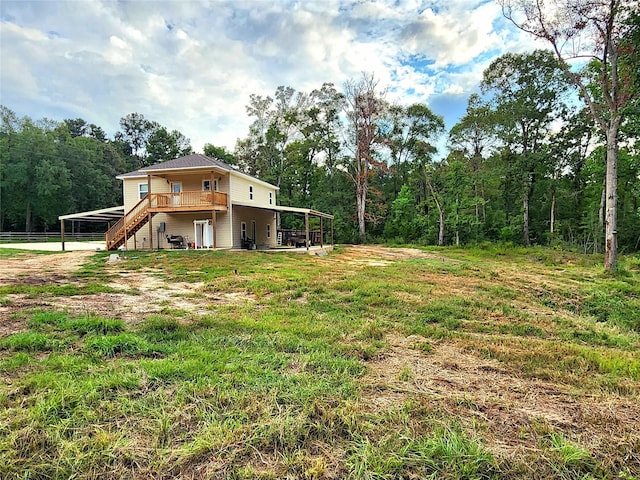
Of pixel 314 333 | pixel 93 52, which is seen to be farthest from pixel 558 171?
pixel 93 52

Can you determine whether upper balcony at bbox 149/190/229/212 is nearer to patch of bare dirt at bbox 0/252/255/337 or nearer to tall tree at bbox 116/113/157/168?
patch of bare dirt at bbox 0/252/255/337

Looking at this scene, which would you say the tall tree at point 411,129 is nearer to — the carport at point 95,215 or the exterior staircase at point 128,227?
the exterior staircase at point 128,227

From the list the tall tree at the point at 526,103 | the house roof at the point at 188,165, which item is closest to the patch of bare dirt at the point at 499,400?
the house roof at the point at 188,165

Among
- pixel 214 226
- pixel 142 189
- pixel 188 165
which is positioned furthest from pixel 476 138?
pixel 142 189

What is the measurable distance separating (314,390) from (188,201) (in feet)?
53.0

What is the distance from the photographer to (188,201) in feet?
56.2

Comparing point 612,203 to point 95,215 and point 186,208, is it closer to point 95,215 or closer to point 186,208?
point 186,208

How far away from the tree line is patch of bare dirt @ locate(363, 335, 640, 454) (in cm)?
1555

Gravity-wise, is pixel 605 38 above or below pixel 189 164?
above

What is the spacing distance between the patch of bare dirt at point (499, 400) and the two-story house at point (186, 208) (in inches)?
583

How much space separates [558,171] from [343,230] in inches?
658

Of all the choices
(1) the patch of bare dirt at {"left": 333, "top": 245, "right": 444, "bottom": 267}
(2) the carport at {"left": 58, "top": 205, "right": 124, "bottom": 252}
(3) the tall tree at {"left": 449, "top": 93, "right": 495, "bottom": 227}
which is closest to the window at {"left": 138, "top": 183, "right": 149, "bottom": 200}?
(2) the carport at {"left": 58, "top": 205, "right": 124, "bottom": 252}

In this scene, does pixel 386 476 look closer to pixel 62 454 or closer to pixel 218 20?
pixel 62 454

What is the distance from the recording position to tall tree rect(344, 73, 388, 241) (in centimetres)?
2666
